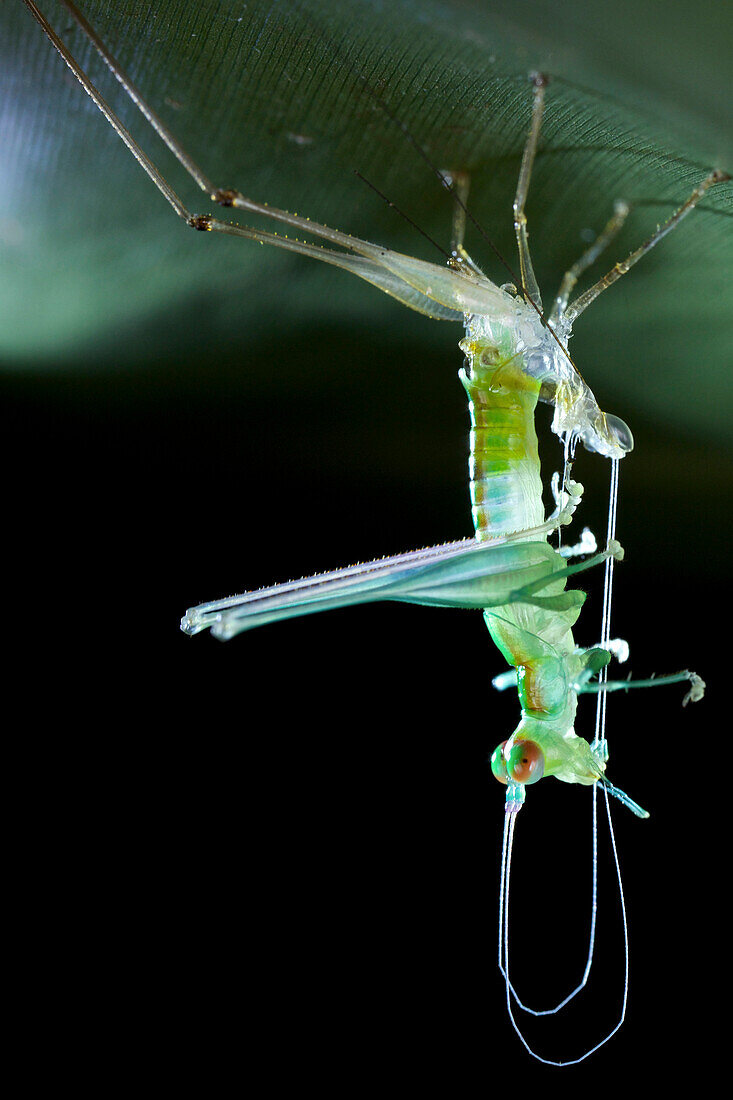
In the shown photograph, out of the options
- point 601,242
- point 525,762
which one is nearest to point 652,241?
point 601,242

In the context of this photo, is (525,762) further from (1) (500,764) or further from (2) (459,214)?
(2) (459,214)

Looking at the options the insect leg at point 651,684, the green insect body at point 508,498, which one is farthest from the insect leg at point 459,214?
the insect leg at point 651,684

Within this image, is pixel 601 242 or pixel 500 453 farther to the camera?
pixel 601 242

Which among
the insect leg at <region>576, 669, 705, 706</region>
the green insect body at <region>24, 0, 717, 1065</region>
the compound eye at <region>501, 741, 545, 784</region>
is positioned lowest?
the compound eye at <region>501, 741, 545, 784</region>

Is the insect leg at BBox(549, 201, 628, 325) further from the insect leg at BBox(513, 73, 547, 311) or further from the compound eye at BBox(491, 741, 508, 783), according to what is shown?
the compound eye at BBox(491, 741, 508, 783)

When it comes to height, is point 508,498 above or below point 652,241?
below

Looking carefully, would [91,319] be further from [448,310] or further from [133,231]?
[448,310]

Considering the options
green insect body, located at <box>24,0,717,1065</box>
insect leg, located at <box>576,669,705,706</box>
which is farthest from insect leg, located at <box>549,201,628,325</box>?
insect leg, located at <box>576,669,705,706</box>

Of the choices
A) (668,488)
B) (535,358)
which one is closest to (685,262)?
(535,358)

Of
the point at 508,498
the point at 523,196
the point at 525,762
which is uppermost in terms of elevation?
the point at 523,196
